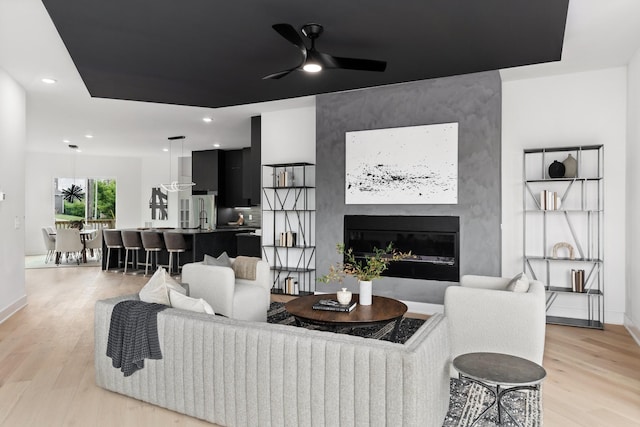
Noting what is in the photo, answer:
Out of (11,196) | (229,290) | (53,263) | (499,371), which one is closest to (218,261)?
(229,290)

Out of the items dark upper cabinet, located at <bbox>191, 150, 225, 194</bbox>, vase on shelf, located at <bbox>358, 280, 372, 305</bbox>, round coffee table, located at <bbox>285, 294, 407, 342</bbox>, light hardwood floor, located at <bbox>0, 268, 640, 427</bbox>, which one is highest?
dark upper cabinet, located at <bbox>191, 150, 225, 194</bbox>

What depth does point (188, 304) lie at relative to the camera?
9.53 feet

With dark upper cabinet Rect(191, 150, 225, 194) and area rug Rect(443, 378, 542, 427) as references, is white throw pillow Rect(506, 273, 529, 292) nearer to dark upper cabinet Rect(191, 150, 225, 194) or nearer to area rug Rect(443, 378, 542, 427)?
area rug Rect(443, 378, 542, 427)

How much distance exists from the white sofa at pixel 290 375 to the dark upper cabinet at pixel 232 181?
8322 mm

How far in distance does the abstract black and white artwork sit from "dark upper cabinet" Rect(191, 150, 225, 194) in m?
5.85

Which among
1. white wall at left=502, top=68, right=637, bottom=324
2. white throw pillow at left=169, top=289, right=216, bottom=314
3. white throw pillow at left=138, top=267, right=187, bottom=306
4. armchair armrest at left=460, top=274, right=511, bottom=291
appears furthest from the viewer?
white wall at left=502, top=68, right=637, bottom=324

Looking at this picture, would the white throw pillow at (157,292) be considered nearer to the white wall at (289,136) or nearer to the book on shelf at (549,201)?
the white wall at (289,136)

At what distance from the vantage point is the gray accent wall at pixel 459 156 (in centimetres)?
500

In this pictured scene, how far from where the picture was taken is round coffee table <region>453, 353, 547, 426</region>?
2.23m

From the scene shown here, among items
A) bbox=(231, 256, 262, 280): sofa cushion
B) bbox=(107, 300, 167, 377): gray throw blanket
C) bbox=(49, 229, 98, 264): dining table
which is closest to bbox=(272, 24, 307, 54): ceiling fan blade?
bbox=(107, 300, 167, 377): gray throw blanket

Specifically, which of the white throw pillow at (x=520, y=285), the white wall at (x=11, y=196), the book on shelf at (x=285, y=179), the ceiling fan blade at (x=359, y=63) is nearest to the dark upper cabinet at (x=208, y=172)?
the book on shelf at (x=285, y=179)

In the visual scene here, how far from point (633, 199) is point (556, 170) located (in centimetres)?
80

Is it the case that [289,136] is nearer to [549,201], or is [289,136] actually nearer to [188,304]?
[549,201]

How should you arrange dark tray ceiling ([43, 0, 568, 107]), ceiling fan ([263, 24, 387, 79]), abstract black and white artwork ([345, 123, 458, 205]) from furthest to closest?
abstract black and white artwork ([345, 123, 458, 205]), ceiling fan ([263, 24, 387, 79]), dark tray ceiling ([43, 0, 568, 107])
